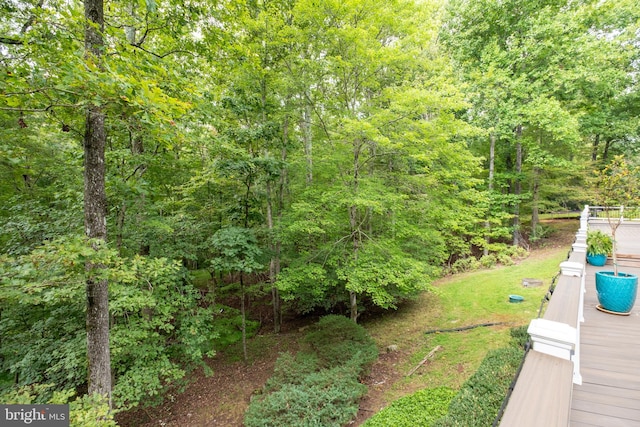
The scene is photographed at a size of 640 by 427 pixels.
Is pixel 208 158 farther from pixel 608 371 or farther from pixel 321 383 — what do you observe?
pixel 608 371

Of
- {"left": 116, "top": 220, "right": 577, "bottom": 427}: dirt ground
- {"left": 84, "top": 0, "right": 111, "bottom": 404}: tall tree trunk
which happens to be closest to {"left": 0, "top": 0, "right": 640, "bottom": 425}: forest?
{"left": 84, "top": 0, "right": 111, "bottom": 404}: tall tree trunk

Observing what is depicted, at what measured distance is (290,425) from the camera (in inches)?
169

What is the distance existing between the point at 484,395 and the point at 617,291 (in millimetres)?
2618

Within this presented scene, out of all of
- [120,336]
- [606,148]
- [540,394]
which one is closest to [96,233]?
[120,336]

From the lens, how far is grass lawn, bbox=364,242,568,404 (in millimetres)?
5496

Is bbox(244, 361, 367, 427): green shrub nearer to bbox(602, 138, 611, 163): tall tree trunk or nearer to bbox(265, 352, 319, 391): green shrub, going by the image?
bbox(265, 352, 319, 391): green shrub

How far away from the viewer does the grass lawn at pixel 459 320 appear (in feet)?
18.0

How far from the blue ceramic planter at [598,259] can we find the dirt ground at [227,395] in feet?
17.0

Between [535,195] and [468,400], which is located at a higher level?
[535,195]

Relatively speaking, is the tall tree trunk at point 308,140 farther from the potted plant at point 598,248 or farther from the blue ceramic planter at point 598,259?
the blue ceramic planter at point 598,259

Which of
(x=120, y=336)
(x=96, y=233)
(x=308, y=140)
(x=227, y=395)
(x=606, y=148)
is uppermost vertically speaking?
(x=606, y=148)

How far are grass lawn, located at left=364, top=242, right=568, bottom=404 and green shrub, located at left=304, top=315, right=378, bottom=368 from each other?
2.75 feet

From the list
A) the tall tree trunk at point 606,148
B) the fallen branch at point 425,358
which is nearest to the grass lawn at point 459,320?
the fallen branch at point 425,358

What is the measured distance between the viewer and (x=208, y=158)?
24.0 feet
